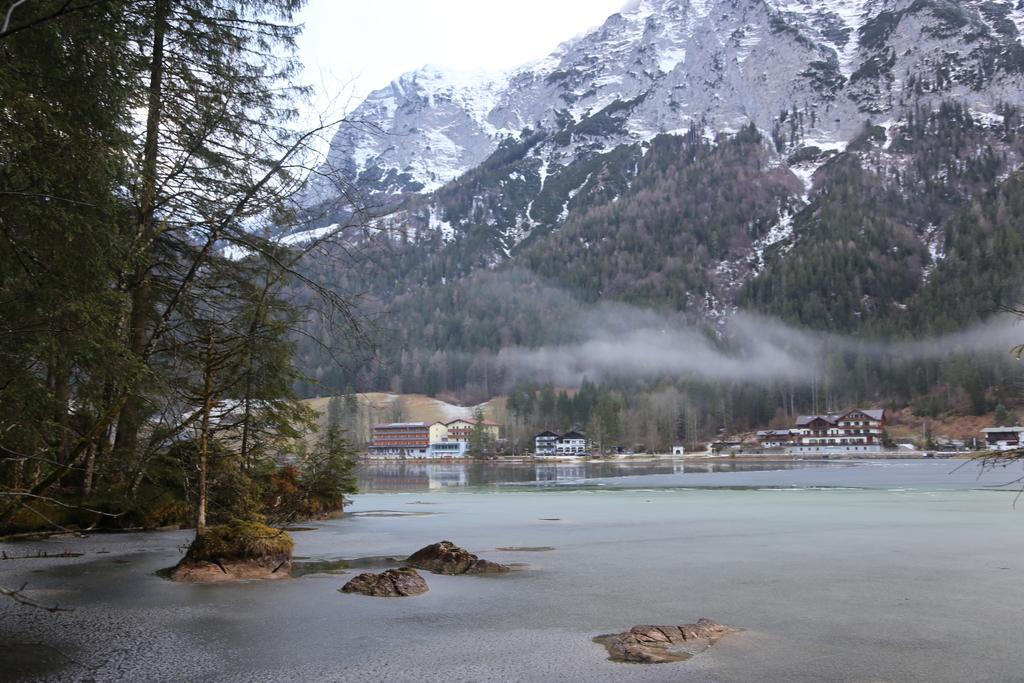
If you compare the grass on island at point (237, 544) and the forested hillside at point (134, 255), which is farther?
the grass on island at point (237, 544)

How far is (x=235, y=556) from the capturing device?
11297 millimetres

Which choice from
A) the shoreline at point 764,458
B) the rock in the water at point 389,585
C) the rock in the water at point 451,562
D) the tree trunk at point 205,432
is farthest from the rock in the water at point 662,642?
the shoreline at point 764,458

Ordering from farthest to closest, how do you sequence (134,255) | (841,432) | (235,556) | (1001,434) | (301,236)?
1. (841,432)
2. (1001,434)
3. (301,236)
4. (235,556)
5. (134,255)

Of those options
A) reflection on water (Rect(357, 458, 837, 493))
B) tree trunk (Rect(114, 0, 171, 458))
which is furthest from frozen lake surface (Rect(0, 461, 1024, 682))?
reflection on water (Rect(357, 458, 837, 493))

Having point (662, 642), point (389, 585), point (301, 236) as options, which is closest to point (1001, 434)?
point (301, 236)

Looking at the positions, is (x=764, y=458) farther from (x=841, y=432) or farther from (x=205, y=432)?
(x=205, y=432)

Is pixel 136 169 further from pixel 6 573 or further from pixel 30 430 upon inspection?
pixel 6 573

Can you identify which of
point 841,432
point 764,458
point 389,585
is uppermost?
point 841,432

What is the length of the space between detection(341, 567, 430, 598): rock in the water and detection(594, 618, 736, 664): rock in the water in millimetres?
3248

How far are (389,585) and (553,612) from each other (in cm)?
241

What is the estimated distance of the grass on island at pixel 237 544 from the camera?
11172mm

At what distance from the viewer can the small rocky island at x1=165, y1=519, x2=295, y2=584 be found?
10.9 m

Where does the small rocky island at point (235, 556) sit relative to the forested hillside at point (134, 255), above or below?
below

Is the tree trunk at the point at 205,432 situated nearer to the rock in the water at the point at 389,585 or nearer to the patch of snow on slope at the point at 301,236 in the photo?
the patch of snow on slope at the point at 301,236
